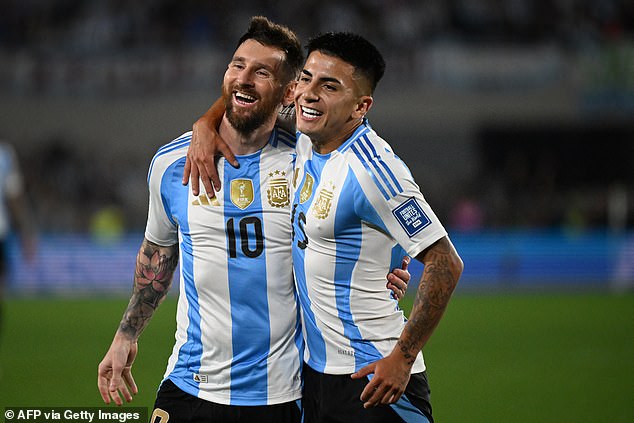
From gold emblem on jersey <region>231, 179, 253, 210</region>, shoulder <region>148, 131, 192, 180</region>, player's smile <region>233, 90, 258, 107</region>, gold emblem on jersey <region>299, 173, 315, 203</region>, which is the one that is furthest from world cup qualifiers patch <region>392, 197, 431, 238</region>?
shoulder <region>148, 131, 192, 180</region>

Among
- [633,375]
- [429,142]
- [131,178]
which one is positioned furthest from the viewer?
[429,142]

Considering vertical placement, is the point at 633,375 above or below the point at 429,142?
below

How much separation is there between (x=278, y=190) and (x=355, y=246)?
53 cm

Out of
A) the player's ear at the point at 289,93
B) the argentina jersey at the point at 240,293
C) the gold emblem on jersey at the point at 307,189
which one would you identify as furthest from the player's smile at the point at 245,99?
the gold emblem on jersey at the point at 307,189

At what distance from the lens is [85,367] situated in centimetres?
922

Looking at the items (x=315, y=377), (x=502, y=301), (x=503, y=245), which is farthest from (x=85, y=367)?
(x=503, y=245)

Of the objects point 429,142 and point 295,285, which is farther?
point 429,142

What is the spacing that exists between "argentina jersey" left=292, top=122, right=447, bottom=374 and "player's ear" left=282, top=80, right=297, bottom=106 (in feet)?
1.32

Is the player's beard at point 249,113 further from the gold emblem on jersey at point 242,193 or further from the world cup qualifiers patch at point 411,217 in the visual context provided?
the world cup qualifiers patch at point 411,217

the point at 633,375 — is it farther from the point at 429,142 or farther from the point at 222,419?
the point at 429,142

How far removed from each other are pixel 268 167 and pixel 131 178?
18625 millimetres

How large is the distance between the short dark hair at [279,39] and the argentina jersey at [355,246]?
521 millimetres

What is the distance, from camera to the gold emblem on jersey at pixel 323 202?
11.7ft

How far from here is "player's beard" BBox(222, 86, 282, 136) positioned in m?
3.90
